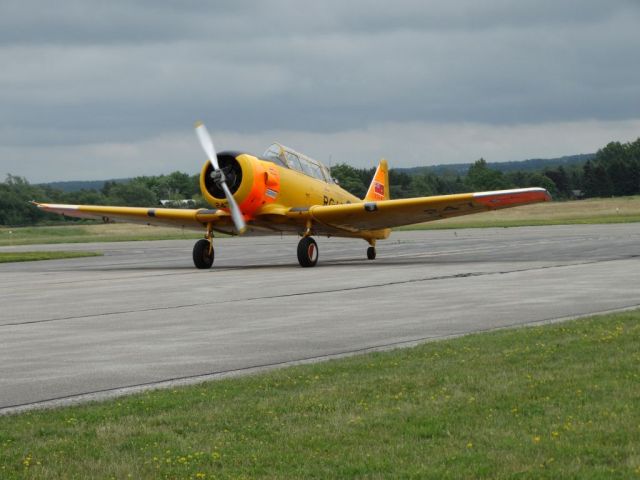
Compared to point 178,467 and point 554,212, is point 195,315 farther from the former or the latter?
point 554,212

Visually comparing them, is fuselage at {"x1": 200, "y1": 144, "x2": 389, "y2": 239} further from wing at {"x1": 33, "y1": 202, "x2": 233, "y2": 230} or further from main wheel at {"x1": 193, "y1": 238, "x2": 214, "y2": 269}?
main wheel at {"x1": 193, "y1": 238, "x2": 214, "y2": 269}

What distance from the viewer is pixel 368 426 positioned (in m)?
6.66

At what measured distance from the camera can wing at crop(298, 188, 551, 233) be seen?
86.3 feet

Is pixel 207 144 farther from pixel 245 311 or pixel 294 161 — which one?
pixel 245 311

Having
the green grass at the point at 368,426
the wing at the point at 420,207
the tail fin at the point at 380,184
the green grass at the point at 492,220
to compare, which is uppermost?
the tail fin at the point at 380,184

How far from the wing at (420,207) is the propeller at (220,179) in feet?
5.87

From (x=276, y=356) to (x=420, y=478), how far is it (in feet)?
16.5

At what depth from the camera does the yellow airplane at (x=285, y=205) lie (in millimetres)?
26062

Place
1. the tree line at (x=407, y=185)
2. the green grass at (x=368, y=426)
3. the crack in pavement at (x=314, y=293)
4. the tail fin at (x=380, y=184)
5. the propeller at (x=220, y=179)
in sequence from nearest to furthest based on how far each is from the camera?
1. the green grass at (x=368, y=426)
2. the crack in pavement at (x=314, y=293)
3. the propeller at (x=220, y=179)
4. the tail fin at (x=380, y=184)
5. the tree line at (x=407, y=185)

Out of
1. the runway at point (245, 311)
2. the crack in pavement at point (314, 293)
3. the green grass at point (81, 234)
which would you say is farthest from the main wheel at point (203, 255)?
the green grass at point (81, 234)

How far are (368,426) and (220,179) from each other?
19320mm

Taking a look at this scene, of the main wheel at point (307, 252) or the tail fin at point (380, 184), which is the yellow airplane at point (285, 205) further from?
the tail fin at point (380, 184)

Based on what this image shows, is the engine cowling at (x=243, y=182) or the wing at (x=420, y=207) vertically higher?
the engine cowling at (x=243, y=182)

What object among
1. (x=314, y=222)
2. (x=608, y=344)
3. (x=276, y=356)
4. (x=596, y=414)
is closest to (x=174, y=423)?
(x=596, y=414)
